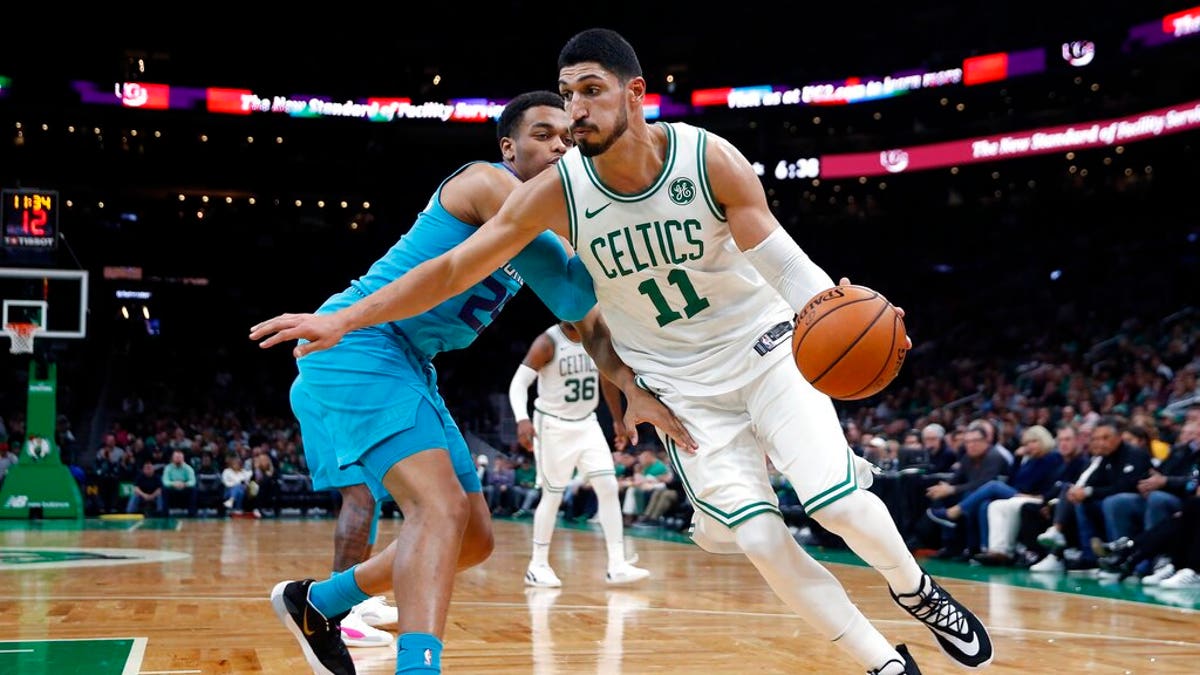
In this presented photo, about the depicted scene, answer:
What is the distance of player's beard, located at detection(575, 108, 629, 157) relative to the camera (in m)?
3.68

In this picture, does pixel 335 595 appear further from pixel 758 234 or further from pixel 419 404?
pixel 758 234

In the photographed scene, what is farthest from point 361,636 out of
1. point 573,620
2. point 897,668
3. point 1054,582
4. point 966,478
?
point 966,478

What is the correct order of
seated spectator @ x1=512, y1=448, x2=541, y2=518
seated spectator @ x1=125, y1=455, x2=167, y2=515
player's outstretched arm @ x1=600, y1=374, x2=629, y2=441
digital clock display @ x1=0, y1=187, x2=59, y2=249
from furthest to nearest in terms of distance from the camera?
seated spectator @ x1=512, y1=448, x2=541, y2=518, seated spectator @ x1=125, y1=455, x2=167, y2=515, digital clock display @ x1=0, y1=187, x2=59, y2=249, player's outstretched arm @ x1=600, y1=374, x2=629, y2=441

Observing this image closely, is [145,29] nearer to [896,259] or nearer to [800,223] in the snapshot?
[800,223]

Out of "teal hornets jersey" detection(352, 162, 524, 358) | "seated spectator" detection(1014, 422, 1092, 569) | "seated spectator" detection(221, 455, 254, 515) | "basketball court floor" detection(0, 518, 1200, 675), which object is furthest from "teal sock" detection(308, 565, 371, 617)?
"seated spectator" detection(221, 455, 254, 515)

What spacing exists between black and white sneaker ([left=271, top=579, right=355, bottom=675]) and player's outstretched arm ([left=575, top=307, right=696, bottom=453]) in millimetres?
1263

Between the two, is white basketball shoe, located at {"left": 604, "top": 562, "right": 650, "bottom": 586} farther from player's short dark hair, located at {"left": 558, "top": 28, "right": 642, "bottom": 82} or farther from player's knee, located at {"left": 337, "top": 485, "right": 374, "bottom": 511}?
player's short dark hair, located at {"left": 558, "top": 28, "right": 642, "bottom": 82}

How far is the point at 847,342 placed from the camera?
3385 millimetres

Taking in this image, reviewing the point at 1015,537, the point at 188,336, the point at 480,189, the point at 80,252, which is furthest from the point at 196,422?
the point at 480,189

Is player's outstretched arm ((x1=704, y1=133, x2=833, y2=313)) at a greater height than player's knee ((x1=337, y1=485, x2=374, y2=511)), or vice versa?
player's outstretched arm ((x1=704, y1=133, x2=833, y2=313))

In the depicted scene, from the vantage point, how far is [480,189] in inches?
165

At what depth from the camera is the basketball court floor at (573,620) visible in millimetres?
4988

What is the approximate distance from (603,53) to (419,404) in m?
1.29

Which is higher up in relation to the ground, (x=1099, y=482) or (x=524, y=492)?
(x=1099, y=482)
